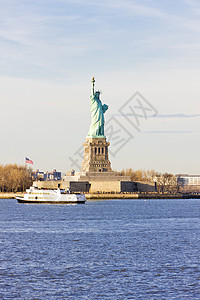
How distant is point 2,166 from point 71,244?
150355mm

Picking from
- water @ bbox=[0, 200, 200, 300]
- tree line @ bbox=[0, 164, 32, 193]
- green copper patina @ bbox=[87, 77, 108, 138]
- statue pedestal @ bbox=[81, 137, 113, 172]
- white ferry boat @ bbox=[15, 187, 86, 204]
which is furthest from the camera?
tree line @ bbox=[0, 164, 32, 193]

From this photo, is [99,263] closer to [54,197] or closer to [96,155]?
[54,197]

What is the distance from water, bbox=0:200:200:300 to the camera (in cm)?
3259

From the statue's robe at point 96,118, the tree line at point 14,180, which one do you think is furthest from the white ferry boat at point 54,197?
the tree line at point 14,180

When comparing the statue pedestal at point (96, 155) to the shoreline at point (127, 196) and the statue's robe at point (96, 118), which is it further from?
the shoreline at point (127, 196)

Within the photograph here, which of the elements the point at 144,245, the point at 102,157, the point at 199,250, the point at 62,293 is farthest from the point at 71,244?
the point at 102,157

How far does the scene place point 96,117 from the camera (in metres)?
167

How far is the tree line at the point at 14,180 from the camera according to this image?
602 feet

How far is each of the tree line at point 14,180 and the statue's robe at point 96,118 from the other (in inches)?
1063

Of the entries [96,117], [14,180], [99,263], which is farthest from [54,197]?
[99,263]

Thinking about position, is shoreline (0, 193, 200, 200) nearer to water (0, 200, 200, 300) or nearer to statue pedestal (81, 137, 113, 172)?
statue pedestal (81, 137, 113, 172)

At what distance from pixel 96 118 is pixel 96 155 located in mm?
9320

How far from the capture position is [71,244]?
51.3 meters

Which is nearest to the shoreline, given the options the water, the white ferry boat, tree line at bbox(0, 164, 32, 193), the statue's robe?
tree line at bbox(0, 164, 32, 193)
